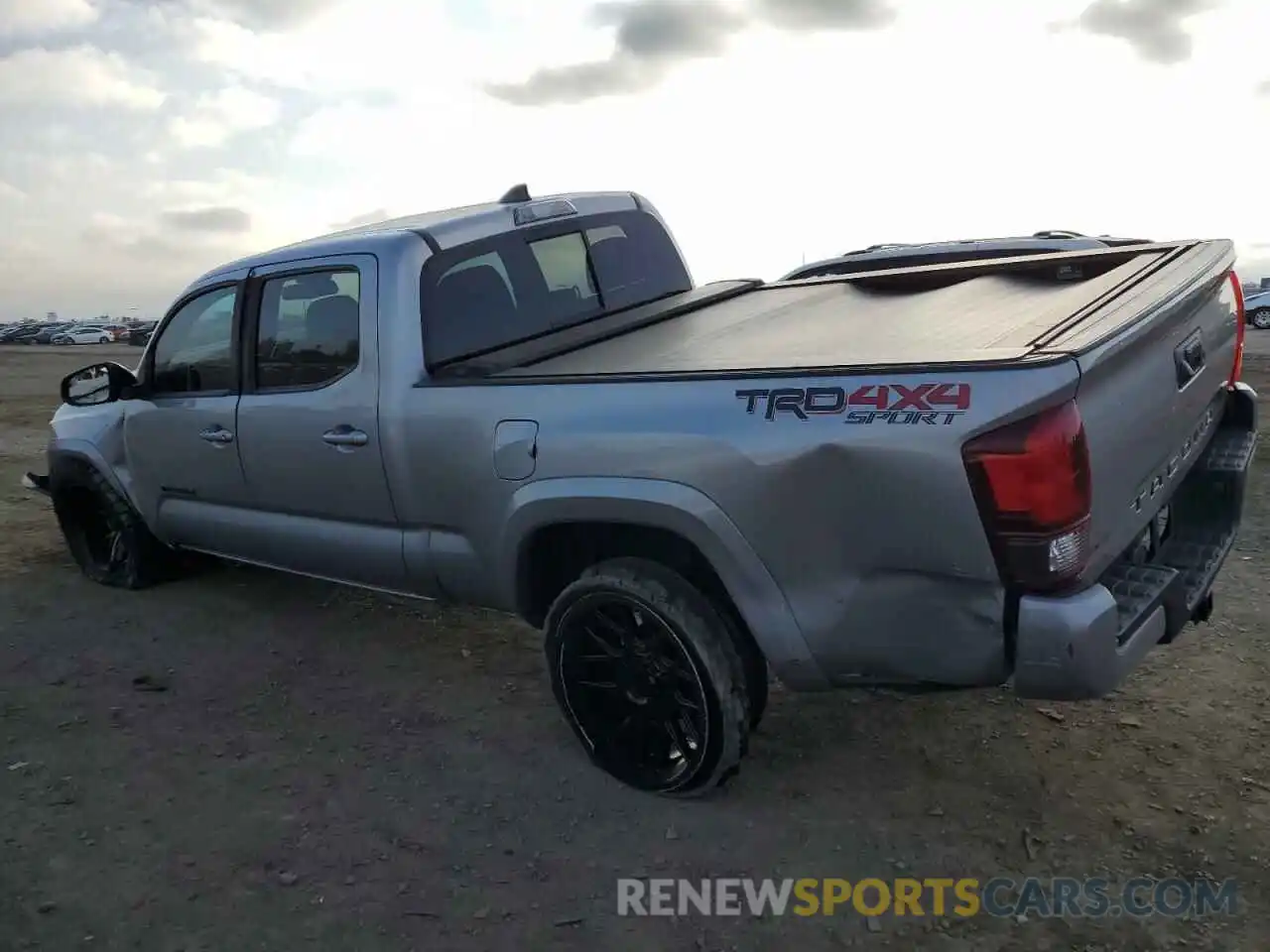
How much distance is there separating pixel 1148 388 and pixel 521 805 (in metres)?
2.31

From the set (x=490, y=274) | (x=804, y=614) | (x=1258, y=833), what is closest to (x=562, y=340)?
(x=490, y=274)

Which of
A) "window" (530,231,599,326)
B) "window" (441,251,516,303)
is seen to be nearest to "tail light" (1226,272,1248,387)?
"window" (530,231,599,326)

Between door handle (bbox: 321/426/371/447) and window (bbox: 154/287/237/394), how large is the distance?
34.2 inches

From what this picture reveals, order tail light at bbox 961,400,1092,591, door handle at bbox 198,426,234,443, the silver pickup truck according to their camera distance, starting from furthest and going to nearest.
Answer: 1. door handle at bbox 198,426,234,443
2. the silver pickup truck
3. tail light at bbox 961,400,1092,591

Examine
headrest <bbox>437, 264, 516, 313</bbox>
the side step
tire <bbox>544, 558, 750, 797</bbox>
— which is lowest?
tire <bbox>544, 558, 750, 797</bbox>

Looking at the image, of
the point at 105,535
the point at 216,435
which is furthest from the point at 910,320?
the point at 105,535

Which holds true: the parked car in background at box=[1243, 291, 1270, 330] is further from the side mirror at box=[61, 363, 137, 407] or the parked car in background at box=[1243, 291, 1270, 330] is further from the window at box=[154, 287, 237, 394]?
the side mirror at box=[61, 363, 137, 407]

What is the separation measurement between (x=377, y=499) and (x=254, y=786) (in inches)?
43.6

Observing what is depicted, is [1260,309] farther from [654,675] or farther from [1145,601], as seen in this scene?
[654,675]

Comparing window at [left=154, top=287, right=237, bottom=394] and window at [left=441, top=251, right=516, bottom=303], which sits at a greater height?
window at [left=441, top=251, right=516, bottom=303]

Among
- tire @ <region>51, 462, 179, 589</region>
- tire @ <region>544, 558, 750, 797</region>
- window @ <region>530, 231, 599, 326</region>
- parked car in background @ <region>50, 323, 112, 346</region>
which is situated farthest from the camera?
parked car in background @ <region>50, 323, 112, 346</region>

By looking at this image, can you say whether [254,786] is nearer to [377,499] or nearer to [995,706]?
[377,499]

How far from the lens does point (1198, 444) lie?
131 inches

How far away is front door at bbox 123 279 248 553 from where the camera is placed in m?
4.50
